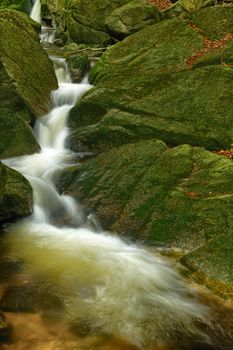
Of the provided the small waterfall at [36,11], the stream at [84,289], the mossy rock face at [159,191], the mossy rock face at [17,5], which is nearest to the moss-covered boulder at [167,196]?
the mossy rock face at [159,191]

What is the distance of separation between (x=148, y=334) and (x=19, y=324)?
1633mm

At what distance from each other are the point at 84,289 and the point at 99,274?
563 millimetres

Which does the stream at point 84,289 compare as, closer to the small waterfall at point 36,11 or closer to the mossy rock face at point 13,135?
the mossy rock face at point 13,135

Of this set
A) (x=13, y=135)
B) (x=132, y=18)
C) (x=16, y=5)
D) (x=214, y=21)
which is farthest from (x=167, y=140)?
(x=16, y=5)

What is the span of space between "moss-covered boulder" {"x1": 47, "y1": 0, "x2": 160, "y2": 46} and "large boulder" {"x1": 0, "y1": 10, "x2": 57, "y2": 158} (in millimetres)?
5772

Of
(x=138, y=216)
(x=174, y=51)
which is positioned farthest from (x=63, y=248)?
(x=174, y=51)

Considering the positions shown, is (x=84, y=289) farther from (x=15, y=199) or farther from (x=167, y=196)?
(x=15, y=199)

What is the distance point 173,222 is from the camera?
7512 millimetres

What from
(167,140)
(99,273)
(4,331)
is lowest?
(99,273)

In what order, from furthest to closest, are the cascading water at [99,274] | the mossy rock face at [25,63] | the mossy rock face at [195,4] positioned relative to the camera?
1. the mossy rock face at [195,4]
2. the mossy rock face at [25,63]
3. the cascading water at [99,274]

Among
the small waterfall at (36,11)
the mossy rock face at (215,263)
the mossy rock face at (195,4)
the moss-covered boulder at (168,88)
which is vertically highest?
the mossy rock face at (195,4)

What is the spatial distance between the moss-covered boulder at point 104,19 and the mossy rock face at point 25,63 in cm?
A: 609

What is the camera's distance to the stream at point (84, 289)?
4.96 meters

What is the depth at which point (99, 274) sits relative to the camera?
257 inches
